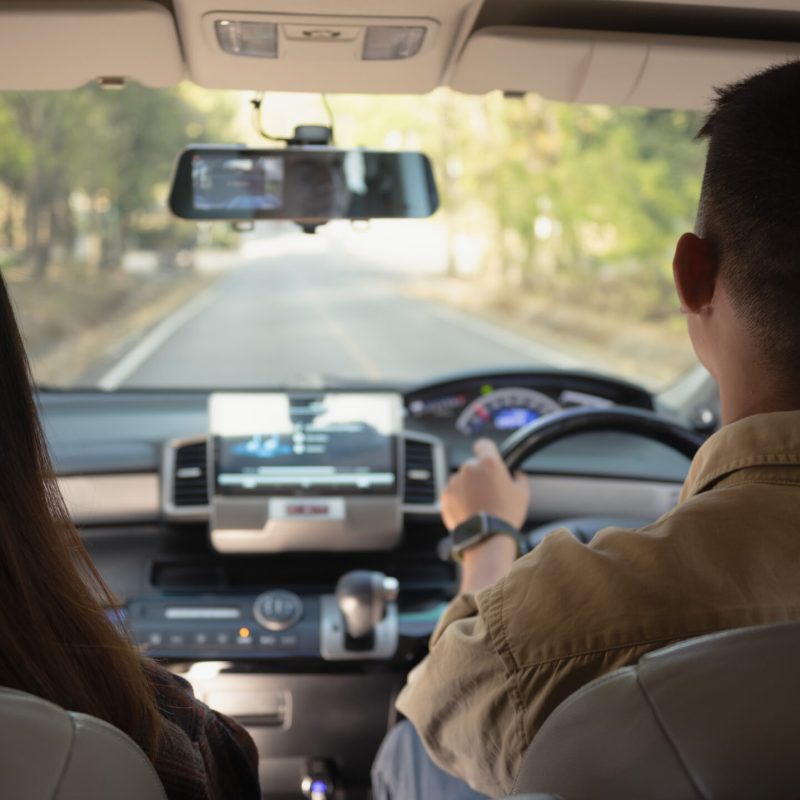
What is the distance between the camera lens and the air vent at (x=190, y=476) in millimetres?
3660

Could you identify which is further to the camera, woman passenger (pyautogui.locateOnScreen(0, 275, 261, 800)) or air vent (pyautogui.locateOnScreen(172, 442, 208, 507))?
air vent (pyautogui.locateOnScreen(172, 442, 208, 507))

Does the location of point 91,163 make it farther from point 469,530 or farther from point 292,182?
point 469,530

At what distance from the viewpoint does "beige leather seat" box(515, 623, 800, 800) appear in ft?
3.98

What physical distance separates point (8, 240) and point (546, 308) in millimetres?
10221

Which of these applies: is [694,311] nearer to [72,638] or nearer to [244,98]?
[72,638]

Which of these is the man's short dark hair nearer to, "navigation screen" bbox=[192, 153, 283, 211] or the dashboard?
"navigation screen" bbox=[192, 153, 283, 211]

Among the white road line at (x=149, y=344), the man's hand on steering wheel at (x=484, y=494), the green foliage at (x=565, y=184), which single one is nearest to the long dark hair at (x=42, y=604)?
the man's hand on steering wheel at (x=484, y=494)

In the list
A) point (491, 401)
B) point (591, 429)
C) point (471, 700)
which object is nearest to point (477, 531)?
point (591, 429)

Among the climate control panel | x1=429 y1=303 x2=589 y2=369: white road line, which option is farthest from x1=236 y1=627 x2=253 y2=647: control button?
x1=429 y1=303 x2=589 y2=369: white road line

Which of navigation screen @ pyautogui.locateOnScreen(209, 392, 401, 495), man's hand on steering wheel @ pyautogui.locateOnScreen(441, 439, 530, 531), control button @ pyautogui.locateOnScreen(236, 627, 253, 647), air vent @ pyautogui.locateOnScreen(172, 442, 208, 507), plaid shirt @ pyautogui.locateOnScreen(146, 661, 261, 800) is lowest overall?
control button @ pyautogui.locateOnScreen(236, 627, 253, 647)

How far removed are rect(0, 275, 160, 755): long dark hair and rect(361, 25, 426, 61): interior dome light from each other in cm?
125

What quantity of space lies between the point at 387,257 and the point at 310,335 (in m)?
9.53

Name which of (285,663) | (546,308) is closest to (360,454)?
(285,663)

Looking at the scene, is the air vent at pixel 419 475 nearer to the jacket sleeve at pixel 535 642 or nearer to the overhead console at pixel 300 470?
the overhead console at pixel 300 470
